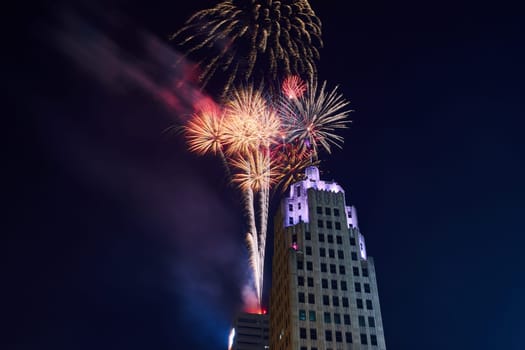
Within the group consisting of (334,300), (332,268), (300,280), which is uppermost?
(332,268)

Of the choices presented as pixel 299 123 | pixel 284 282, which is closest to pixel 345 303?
pixel 284 282

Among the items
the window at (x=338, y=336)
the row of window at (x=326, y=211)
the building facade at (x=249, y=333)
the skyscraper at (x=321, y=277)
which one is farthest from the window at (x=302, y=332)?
the building facade at (x=249, y=333)

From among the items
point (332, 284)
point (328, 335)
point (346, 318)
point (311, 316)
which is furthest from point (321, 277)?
point (328, 335)

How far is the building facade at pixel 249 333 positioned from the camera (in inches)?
7416

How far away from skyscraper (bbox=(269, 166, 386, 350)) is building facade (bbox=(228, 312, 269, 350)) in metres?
88.9

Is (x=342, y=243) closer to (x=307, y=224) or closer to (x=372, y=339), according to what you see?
(x=307, y=224)

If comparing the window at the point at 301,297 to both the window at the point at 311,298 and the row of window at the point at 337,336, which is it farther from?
the row of window at the point at 337,336

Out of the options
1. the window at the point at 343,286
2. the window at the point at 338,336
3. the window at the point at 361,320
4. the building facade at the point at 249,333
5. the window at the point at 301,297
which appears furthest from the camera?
the building facade at the point at 249,333

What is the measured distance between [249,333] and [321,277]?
10417cm

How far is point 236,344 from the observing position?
18750cm

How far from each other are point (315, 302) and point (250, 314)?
110 m

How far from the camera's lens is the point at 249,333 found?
7510 inches

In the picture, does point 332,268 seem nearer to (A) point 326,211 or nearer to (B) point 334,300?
(B) point 334,300

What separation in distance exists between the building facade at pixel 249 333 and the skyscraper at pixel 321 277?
88872 millimetres
